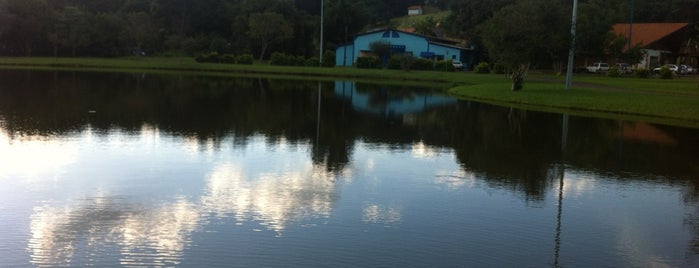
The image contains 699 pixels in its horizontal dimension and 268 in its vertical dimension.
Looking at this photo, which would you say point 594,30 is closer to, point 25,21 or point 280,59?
point 280,59

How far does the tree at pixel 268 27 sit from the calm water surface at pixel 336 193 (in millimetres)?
65033

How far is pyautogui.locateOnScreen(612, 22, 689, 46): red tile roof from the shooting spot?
8362 cm

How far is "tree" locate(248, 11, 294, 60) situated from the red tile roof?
40726 millimetres

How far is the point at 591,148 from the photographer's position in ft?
67.5

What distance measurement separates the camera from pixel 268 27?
293ft

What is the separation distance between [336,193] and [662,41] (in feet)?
267

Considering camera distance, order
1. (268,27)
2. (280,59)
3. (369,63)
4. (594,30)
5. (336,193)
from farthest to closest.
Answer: (268,27) → (280,59) → (369,63) → (594,30) → (336,193)

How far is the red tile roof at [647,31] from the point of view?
274ft

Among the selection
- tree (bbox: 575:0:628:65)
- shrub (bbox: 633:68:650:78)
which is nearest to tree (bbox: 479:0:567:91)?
shrub (bbox: 633:68:650:78)

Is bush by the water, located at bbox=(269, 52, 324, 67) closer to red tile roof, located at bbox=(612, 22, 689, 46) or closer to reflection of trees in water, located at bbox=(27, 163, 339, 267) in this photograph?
red tile roof, located at bbox=(612, 22, 689, 46)

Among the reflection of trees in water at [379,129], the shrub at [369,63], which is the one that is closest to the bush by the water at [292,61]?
the shrub at [369,63]

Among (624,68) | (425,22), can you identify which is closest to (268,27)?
(624,68)

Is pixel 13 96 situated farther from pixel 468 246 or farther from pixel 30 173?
pixel 468 246

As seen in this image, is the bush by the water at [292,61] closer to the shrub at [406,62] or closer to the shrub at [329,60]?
the shrub at [329,60]
